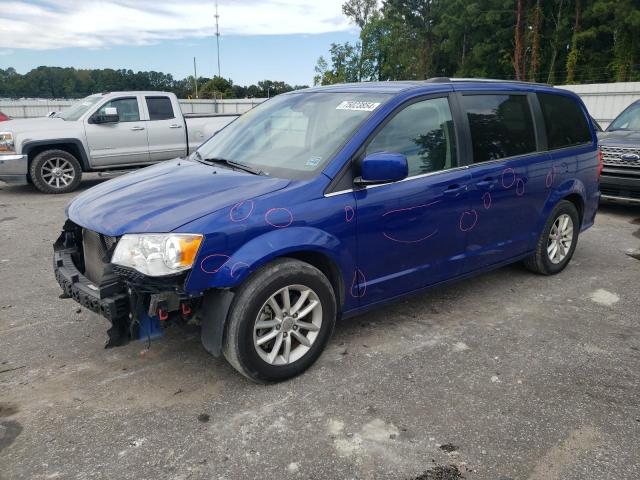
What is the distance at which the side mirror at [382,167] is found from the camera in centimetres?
329

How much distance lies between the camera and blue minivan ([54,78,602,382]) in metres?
2.93

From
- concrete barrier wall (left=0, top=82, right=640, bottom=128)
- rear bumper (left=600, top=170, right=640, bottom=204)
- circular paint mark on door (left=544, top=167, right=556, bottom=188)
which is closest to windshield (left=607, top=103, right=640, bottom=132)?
rear bumper (left=600, top=170, right=640, bottom=204)

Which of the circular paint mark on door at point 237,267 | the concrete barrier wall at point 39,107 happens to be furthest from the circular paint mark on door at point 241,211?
the concrete barrier wall at point 39,107

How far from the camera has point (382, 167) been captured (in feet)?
10.8

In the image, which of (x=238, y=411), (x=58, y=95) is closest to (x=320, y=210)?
(x=238, y=411)

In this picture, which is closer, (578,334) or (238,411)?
(238,411)

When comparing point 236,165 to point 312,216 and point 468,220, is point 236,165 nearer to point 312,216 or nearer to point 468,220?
point 312,216

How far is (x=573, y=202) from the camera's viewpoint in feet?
17.5

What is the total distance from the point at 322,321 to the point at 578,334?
206 cm

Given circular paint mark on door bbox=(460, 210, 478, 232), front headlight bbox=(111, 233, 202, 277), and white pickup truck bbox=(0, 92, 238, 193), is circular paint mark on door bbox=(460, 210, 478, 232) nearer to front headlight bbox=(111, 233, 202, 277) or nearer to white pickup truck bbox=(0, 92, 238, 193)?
front headlight bbox=(111, 233, 202, 277)

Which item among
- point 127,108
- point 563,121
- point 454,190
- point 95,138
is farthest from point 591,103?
point 454,190

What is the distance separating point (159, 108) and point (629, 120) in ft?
28.8

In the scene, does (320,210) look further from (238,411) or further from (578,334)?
(578,334)

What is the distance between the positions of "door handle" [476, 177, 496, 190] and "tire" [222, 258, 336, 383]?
5.19 ft
